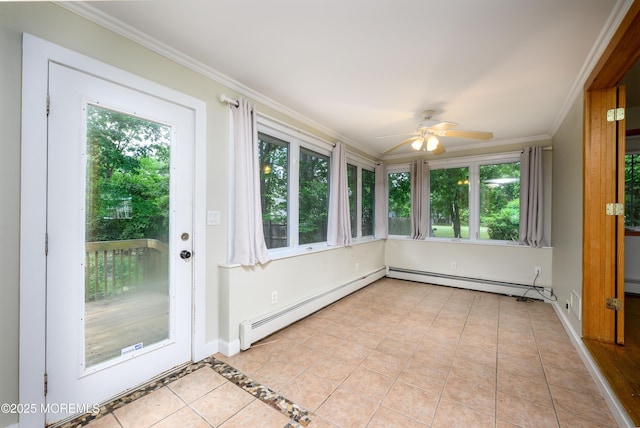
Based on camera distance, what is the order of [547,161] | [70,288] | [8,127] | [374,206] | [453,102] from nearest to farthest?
[8,127] < [70,288] < [453,102] < [547,161] < [374,206]

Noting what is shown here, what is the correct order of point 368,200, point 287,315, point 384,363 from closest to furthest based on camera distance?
point 384,363 → point 287,315 → point 368,200

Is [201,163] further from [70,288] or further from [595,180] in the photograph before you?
[595,180]

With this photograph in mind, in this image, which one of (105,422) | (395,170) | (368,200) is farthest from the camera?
(395,170)

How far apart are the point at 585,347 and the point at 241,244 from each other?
10.1ft

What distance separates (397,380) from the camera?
197cm

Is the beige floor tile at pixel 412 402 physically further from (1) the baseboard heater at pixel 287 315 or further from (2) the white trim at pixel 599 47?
(2) the white trim at pixel 599 47

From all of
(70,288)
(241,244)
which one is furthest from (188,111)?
(70,288)

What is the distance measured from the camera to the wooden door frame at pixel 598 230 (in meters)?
2.07

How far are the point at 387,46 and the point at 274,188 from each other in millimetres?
1774

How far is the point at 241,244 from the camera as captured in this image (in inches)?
94.4

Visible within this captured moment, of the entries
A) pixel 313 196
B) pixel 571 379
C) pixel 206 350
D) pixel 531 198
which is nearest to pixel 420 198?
pixel 531 198

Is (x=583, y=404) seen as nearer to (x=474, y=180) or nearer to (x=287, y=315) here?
(x=287, y=315)

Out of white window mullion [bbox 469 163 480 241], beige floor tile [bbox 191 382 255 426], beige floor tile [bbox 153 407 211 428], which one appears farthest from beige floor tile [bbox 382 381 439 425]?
white window mullion [bbox 469 163 480 241]

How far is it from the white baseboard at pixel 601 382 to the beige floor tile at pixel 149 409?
2660mm
